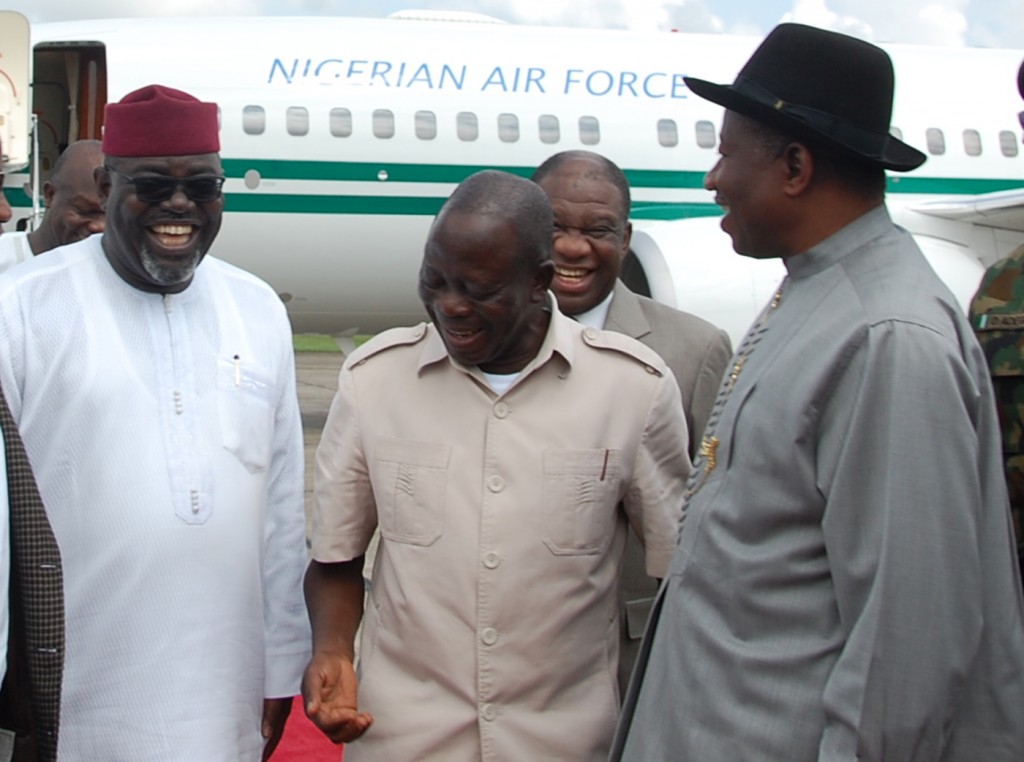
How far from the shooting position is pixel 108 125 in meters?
2.65

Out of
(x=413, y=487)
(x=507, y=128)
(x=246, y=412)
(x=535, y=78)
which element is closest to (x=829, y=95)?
(x=413, y=487)

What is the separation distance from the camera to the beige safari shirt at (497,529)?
2166mm

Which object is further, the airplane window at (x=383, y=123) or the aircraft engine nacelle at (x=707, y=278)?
the airplane window at (x=383, y=123)

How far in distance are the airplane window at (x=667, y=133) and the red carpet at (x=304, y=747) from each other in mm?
6613

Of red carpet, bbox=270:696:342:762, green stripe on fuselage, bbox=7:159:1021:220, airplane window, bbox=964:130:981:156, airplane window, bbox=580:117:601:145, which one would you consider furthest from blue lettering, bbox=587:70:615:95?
red carpet, bbox=270:696:342:762

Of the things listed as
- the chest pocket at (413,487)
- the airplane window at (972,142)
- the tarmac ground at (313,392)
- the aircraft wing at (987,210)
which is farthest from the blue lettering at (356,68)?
the chest pocket at (413,487)

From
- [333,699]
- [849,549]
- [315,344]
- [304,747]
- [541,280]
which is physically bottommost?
[315,344]

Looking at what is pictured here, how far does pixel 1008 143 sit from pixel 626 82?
10.8 feet

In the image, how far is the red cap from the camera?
8.52 feet

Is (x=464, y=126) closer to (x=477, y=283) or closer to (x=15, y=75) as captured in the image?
(x=15, y=75)

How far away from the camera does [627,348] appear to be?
234 centimetres

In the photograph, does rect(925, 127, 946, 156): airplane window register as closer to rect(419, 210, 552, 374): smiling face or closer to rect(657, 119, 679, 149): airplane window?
rect(657, 119, 679, 149): airplane window

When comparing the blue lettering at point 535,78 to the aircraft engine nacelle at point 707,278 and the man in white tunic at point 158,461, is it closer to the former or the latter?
the aircraft engine nacelle at point 707,278

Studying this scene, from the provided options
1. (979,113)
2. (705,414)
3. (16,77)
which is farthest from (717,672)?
(979,113)
